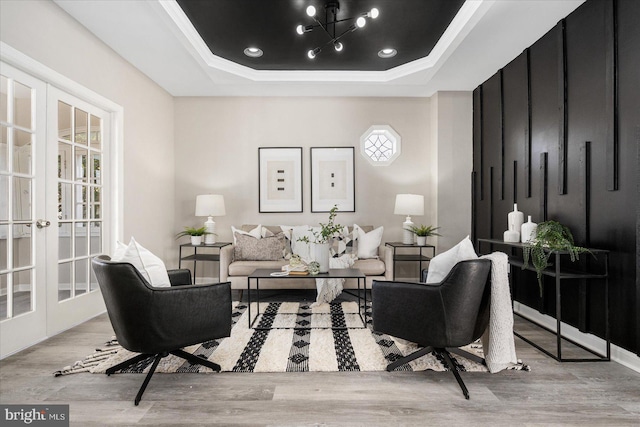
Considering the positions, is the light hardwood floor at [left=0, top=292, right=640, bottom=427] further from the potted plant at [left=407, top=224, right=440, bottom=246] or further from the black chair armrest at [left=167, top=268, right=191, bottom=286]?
the potted plant at [left=407, top=224, right=440, bottom=246]

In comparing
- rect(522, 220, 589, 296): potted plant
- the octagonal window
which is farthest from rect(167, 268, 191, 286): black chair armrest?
the octagonal window

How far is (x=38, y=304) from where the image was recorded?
2871 millimetres

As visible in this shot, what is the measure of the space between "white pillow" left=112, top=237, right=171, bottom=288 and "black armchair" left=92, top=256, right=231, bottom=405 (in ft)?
0.48

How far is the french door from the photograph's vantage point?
264cm

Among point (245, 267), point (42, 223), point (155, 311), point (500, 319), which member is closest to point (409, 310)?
point (500, 319)

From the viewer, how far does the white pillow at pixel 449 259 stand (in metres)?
2.29

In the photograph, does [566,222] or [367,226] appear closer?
[566,222]

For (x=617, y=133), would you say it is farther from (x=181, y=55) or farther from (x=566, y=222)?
(x=181, y=55)

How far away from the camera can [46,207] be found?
2.97m

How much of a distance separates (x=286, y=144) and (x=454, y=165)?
2.41m

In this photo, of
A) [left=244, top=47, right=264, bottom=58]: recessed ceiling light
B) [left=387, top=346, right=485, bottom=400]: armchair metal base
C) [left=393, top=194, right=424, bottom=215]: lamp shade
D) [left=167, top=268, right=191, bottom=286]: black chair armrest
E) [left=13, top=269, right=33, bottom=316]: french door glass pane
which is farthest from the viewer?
[left=393, top=194, right=424, bottom=215]: lamp shade

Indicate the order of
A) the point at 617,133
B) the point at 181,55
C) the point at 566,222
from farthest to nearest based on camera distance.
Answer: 1. the point at 181,55
2. the point at 566,222
3. the point at 617,133

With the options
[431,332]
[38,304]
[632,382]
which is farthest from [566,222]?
[38,304]

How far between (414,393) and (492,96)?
3.78 metres
